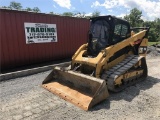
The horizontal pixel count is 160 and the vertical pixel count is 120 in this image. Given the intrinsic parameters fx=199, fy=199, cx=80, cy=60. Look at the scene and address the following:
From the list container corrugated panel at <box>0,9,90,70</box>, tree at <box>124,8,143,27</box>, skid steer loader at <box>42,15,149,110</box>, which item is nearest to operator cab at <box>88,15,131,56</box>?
skid steer loader at <box>42,15,149,110</box>

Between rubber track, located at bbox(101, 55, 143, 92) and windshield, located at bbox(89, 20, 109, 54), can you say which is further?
windshield, located at bbox(89, 20, 109, 54)

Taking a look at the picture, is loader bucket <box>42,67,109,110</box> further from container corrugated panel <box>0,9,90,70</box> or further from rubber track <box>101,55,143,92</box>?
container corrugated panel <box>0,9,90,70</box>

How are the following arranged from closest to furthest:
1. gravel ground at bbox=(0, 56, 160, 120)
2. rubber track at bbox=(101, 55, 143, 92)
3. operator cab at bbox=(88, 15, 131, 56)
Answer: gravel ground at bbox=(0, 56, 160, 120)
rubber track at bbox=(101, 55, 143, 92)
operator cab at bbox=(88, 15, 131, 56)

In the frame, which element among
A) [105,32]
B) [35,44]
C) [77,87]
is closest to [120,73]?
[77,87]

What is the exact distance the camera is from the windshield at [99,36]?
6938mm

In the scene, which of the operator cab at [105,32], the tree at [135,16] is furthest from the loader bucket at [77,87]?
the tree at [135,16]

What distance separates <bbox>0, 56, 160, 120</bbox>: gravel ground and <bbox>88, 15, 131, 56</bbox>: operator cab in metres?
1.77

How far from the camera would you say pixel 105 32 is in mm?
6938

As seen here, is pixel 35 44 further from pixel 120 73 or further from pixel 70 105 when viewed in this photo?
pixel 70 105

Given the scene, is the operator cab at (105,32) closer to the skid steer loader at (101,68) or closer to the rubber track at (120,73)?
the skid steer loader at (101,68)

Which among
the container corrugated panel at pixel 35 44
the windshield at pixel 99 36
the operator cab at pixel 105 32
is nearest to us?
the operator cab at pixel 105 32

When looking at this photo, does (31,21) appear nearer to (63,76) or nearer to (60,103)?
(63,76)

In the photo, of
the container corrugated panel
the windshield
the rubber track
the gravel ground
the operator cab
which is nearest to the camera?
the gravel ground

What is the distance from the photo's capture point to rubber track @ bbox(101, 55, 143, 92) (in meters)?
6.07
